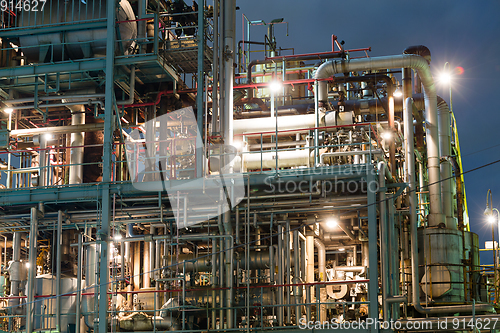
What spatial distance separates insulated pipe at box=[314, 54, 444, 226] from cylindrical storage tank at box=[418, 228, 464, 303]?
2.33ft

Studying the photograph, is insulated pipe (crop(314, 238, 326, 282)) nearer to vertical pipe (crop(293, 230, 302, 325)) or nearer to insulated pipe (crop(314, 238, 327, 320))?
insulated pipe (crop(314, 238, 327, 320))

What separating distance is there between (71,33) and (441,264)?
14.3 meters

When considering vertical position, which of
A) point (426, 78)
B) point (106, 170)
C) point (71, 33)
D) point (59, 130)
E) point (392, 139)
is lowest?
point (106, 170)

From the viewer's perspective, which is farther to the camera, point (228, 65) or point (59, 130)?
point (59, 130)

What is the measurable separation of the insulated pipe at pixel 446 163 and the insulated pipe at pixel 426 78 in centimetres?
40

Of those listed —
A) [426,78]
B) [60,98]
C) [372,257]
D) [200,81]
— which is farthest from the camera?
[426,78]

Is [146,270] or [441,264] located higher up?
[441,264]

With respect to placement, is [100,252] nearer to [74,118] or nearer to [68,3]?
[74,118]

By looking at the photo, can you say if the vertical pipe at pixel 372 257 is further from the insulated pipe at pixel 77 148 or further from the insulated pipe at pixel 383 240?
the insulated pipe at pixel 77 148

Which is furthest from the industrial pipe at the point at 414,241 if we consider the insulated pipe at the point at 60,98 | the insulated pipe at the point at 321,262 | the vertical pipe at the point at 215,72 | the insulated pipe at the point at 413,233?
the insulated pipe at the point at 60,98

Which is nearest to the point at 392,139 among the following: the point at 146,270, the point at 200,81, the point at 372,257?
the point at 372,257

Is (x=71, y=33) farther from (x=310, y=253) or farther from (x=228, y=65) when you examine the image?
(x=310, y=253)

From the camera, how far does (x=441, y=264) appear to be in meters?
20.0

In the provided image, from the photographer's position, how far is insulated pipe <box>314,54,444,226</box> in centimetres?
2089
